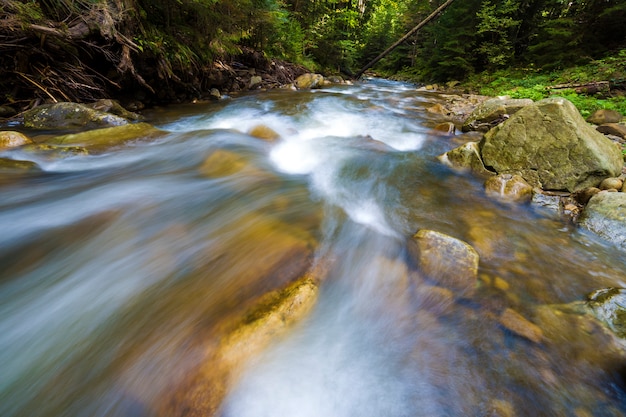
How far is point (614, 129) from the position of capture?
A: 507 centimetres

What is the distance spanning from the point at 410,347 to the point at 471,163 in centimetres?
362

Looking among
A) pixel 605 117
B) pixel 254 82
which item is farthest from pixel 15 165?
pixel 605 117

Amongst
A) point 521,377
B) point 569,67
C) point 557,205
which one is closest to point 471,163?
point 557,205

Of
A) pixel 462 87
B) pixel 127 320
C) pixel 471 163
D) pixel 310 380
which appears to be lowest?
pixel 310 380

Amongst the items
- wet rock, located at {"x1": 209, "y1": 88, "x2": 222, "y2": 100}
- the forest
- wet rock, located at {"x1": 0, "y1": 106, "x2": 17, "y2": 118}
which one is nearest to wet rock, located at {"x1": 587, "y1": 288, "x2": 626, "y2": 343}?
the forest

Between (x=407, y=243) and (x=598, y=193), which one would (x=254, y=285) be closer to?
(x=407, y=243)

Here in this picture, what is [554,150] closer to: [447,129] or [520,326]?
[447,129]

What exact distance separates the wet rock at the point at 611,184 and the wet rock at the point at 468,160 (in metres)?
1.21

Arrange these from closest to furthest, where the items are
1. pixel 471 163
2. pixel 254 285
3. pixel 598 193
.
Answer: pixel 254 285, pixel 598 193, pixel 471 163

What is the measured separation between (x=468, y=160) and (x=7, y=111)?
8078 mm

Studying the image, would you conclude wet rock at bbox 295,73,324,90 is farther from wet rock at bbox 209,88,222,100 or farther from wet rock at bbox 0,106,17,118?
wet rock at bbox 0,106,17,118

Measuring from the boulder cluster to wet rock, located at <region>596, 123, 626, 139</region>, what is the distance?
171 centimetres

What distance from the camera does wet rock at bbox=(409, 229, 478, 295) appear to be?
87.9 inches

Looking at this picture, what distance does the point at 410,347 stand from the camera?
1829mm
